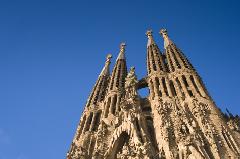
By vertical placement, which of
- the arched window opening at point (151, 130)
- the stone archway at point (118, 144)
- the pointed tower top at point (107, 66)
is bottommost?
the stone archway at point (118, 144)

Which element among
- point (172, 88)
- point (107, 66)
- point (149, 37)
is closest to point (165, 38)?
point (149, 37)

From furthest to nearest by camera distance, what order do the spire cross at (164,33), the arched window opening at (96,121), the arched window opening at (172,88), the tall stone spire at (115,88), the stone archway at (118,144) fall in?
1. the spire cross at (164,33)
2. the tall stone spire at (115,88)
3. the arched window opening at (96,121)
4. the arched window opening at (172,88)
5. the stone archway at (118,144)

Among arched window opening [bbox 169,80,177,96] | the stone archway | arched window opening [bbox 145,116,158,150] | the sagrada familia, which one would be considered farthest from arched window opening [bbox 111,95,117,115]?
the stone archway

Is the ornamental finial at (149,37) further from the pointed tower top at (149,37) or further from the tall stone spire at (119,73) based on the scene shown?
the tall stone spire at (119,73)

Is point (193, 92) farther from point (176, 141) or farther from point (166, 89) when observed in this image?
point (176, 141)

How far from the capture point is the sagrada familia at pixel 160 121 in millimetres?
22578

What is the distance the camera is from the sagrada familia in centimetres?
2258

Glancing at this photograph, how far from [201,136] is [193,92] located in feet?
22.7

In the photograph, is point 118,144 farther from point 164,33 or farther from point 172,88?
point 164,33

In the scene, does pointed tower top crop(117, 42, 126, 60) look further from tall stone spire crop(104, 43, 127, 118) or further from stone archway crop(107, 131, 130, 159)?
stone archway crop(107, 131, 130, 159)

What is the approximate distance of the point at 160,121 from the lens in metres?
26.9

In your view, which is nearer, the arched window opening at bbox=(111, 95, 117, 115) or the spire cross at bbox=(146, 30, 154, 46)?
the arched window opening at bbox=(111, 95, 117, 115)

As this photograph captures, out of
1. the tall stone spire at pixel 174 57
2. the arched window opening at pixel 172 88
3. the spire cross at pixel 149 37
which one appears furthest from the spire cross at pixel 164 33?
the arched window opening at pixel 172 88

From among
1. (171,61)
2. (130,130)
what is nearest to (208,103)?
(130,130)
